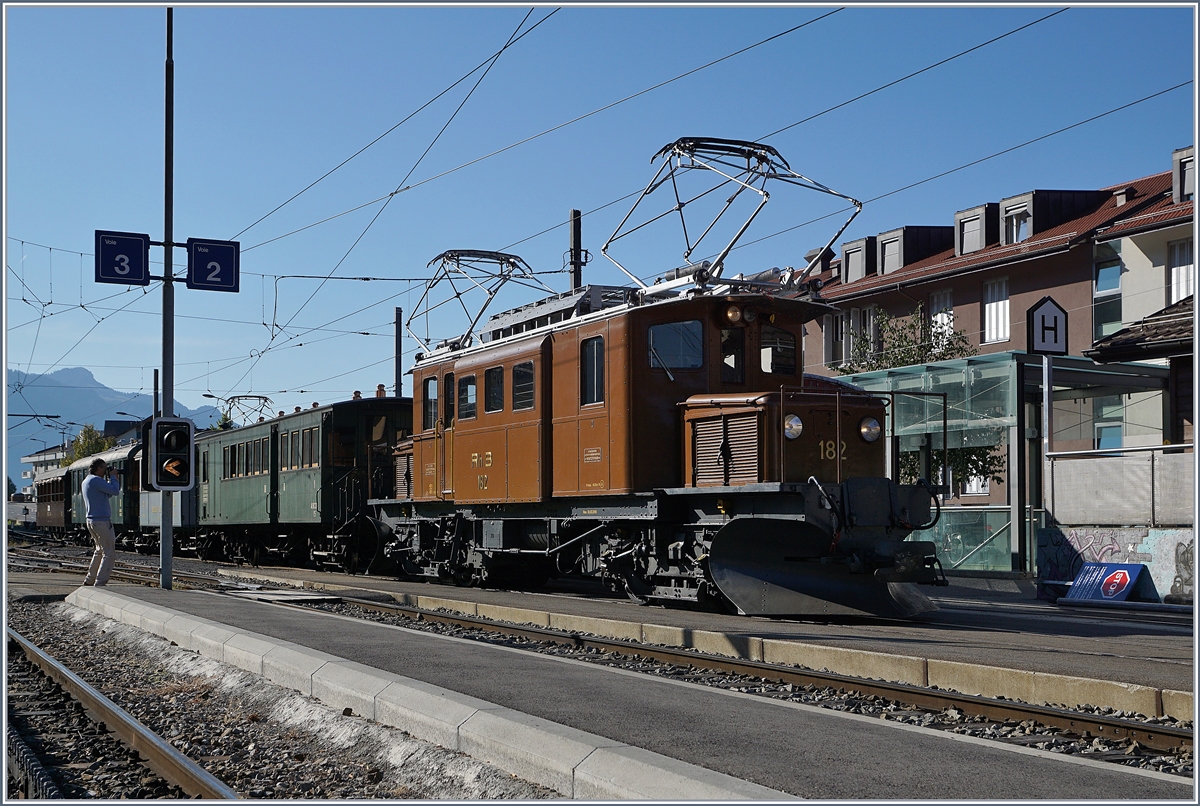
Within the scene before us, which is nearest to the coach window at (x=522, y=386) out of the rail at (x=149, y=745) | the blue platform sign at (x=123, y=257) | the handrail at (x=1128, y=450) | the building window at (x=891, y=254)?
the blue platform sign at (x=123, y=257)

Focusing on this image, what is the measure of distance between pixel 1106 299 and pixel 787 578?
81.6ft

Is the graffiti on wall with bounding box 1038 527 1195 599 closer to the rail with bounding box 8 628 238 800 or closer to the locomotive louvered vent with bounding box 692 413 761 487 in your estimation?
the locomotive louvered vent with bounding box 692 413 761 487

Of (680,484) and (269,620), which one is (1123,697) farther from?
(269,620)

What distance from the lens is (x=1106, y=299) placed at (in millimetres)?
Result: 34094

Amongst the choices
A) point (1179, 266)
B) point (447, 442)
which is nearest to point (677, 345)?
point (447, 442)

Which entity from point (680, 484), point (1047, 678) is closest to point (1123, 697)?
point (1047, 678)

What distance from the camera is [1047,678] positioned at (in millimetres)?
8039

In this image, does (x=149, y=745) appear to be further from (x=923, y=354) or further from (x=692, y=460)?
(x=923, y=354)

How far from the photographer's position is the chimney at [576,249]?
24.1 metres

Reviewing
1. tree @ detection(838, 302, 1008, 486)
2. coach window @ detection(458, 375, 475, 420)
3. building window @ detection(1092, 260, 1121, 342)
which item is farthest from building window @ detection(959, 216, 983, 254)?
coach window @ detection(458, 375, 475, 420)

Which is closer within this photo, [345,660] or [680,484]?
[345,660]

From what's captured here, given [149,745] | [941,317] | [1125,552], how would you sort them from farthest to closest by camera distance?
1. [941,317]
2. [1125,552]
3. [149,745]

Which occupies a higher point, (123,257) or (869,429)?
(123,257)

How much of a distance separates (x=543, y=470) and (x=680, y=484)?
2.24 metres
